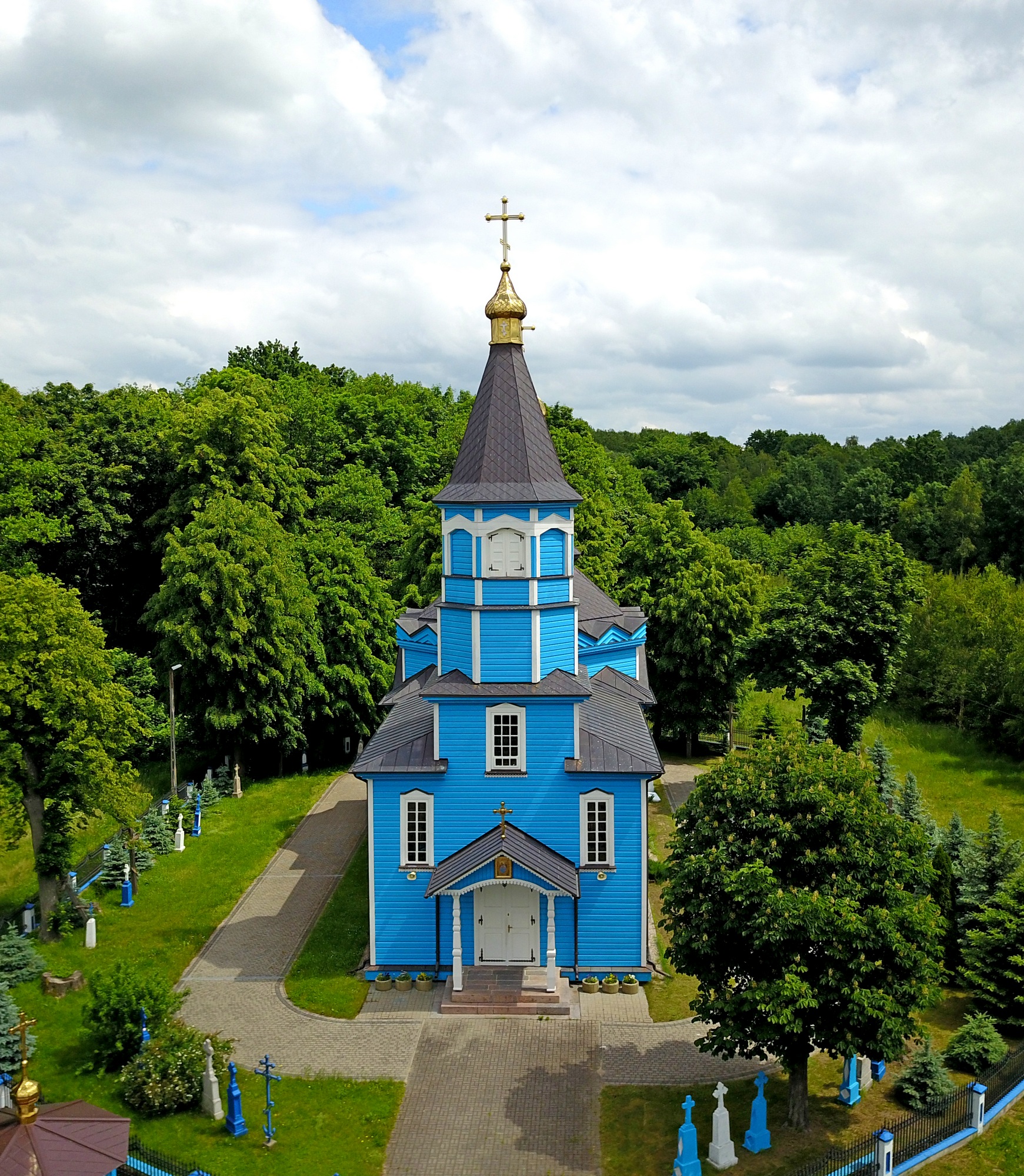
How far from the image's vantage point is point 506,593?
70.3ft

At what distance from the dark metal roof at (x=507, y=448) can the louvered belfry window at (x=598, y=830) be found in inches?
250

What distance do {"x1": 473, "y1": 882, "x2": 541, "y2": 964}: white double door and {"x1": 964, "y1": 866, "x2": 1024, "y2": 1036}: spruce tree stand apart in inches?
326

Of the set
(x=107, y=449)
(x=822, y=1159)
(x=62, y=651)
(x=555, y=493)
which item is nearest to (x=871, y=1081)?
(x=822, y=1159)

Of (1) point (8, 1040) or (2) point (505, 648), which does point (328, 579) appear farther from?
(1) point (8, 1040)

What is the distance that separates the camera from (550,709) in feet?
70.1

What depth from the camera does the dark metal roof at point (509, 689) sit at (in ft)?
69.3

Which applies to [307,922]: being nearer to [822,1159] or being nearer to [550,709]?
[550,709]

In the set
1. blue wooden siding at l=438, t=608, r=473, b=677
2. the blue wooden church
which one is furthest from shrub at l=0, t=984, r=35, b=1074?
blue wooden siding at l=438, t=608, r=473, b=677

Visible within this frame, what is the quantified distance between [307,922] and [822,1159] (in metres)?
13.3

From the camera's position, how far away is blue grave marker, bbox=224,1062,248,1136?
16297 mm

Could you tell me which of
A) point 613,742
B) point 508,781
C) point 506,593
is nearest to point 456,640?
point 506,593

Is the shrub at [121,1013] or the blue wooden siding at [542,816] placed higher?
the blue wooden siding at [542,816]

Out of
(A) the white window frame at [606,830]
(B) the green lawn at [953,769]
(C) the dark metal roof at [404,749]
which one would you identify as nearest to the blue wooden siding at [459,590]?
(C) the dark metal roof at [404,749]

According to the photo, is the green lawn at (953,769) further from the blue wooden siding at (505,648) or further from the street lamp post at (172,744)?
the street lamp post at (172,744)
